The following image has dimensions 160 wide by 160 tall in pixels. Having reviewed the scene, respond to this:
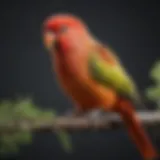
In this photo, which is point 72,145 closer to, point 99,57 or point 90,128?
point 90,128

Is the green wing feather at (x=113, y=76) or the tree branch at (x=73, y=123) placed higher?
the green wing feather at (x=113, y=76)

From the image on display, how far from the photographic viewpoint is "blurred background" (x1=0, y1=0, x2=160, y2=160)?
2158 millimetres

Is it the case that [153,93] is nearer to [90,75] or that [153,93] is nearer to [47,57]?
[90,75]

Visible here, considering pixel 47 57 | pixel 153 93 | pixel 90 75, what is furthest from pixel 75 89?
pixel 153 93

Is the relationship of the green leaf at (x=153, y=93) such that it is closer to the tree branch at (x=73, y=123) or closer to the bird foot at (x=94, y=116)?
the tree branch at (x=73, y=123)

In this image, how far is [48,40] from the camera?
7.03 ft

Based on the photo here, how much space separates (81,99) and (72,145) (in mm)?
188

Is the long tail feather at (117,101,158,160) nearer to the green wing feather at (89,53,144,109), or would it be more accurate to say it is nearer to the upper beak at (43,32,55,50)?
the green wing feather at (89,53,144,109)

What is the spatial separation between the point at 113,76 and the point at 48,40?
285mm

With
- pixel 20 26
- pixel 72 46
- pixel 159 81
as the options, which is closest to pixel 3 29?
pixel 20 26

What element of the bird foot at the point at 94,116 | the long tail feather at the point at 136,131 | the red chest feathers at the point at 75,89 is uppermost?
the red chest feathers at the point at 75,89

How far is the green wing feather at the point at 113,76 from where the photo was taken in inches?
82.1

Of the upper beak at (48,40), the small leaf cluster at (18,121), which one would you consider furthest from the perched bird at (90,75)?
the small leaf cluster at (18,121)

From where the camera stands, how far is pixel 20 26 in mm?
2207
